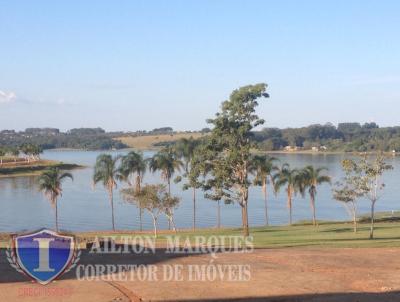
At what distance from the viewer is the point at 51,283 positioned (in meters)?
19.3

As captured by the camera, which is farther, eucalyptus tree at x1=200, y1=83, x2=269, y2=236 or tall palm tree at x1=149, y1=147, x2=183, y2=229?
tall palm tree at x1=149, y1=147, x2=183, y2=229

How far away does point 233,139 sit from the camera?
1543 inches

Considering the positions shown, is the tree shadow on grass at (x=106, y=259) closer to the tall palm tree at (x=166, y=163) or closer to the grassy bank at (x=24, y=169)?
the tall palm tree at (x=166, y=163)

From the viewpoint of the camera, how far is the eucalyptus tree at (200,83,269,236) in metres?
38.8

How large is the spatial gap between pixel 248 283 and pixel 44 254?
7918mm

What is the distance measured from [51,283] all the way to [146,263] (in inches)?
182

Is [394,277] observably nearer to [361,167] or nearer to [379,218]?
[361,167]

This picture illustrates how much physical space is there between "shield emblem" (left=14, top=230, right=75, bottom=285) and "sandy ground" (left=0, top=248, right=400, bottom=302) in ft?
1.52

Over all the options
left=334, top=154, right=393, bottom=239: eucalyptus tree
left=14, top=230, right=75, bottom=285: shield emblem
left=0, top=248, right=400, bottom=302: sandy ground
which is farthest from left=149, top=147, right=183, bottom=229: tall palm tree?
left=0, top=248, right=400, bottom=302: sandy ground

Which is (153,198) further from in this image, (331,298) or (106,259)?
(331,298)

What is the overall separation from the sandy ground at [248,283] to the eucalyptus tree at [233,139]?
47.8 ft

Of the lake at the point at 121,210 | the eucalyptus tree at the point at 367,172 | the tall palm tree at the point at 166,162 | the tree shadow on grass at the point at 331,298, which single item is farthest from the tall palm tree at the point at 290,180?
the tree shadow on grass at the point at 331,298

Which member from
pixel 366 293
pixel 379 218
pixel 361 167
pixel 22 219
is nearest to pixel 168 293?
pixel 366 293

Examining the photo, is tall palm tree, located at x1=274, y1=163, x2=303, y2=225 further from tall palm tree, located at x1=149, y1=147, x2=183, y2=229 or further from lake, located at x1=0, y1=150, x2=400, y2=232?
tall palm tree, located at x1=149, y1=147, x2=183, y2=229
